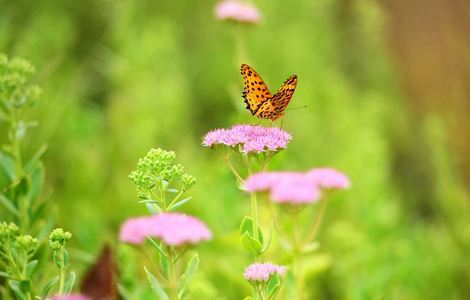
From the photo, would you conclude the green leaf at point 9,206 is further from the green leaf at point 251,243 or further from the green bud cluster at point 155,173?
the green leaf at point 251,243

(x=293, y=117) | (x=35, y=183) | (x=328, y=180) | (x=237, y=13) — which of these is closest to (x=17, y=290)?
(x=35, y=183)

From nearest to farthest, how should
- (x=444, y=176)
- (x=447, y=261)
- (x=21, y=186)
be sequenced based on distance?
1. (x=21, y=186)
2. (x=447, y=261)
3. (x=444, y=176)

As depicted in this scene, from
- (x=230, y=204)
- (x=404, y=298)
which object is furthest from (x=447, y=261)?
(x=230, y=204)

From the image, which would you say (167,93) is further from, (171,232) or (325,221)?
(171,232)


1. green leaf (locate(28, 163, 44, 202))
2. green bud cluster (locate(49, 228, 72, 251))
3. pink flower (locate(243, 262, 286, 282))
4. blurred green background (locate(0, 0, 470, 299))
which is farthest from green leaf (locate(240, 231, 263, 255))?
green leaf (locate(28, 163, 44, 202))

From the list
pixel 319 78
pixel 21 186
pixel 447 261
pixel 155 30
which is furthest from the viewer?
pixel 319 78

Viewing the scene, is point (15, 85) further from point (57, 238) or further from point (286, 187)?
point (286, 187)
